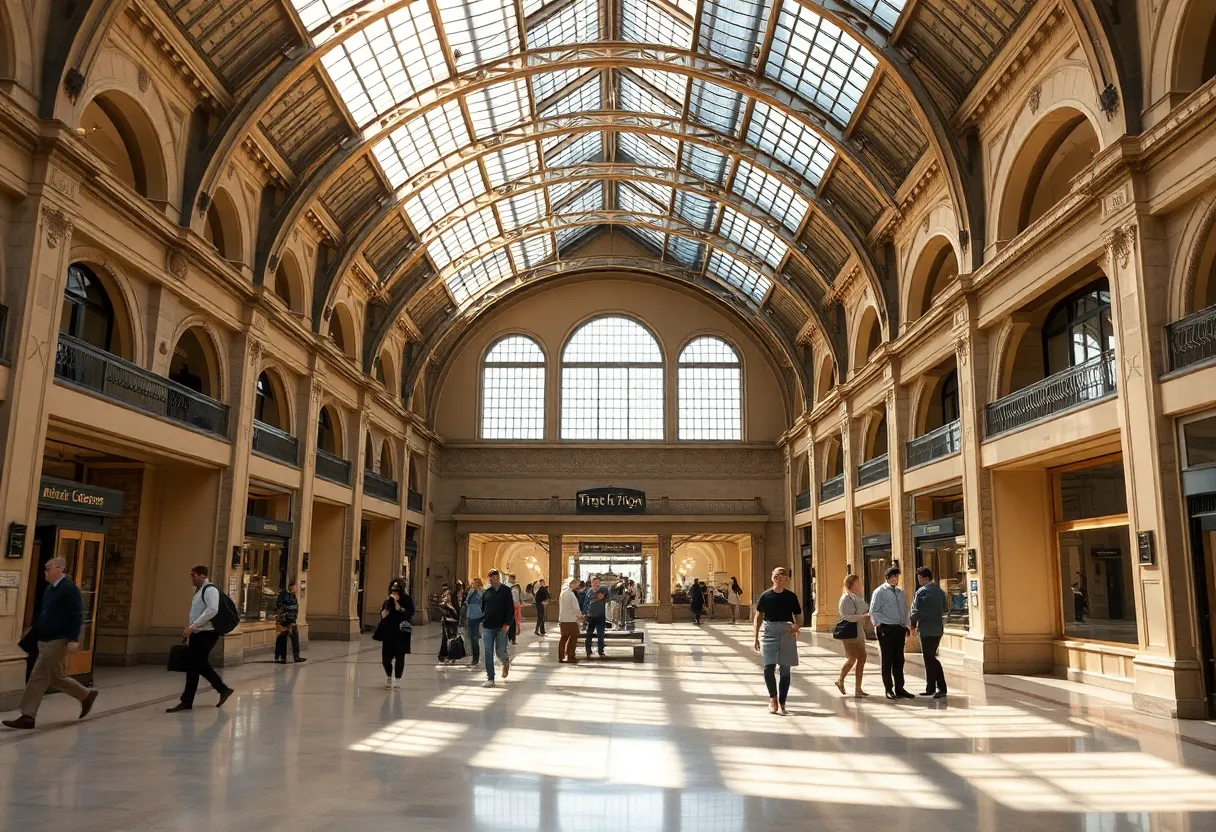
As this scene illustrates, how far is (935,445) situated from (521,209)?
19.3m

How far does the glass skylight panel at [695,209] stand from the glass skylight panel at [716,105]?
5.10 meters

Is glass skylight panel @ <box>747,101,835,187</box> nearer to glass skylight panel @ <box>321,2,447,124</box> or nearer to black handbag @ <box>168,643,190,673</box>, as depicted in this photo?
glass skylight panel @ <box>321,2,447,124</box>

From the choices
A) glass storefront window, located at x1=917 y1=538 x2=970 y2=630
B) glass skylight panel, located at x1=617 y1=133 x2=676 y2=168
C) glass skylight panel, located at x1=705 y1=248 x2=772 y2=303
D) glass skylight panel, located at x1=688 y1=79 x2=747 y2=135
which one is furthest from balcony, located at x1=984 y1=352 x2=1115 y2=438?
glass skylight panel, located at x1=705 y1=248 x2=772 y2=303

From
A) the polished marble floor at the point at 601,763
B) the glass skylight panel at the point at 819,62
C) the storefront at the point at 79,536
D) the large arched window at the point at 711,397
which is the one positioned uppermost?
the glass skylight panel at the point at 819,62

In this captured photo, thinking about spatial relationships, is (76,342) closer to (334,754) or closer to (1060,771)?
(334,754)

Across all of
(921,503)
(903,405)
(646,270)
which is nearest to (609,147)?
(646,270)

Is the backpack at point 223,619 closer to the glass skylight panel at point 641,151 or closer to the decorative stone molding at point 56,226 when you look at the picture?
the decorative stone molding at point 56,226

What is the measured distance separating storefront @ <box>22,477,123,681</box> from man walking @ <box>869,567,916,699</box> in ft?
35.9

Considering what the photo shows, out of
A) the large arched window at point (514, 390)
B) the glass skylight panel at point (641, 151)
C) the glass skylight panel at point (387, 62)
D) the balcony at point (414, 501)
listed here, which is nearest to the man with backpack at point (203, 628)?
the glass skylight panel at point (387, 62)

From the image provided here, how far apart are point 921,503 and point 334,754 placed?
663 inches

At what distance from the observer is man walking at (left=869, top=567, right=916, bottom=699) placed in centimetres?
1248

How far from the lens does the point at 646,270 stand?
36219 millimetres

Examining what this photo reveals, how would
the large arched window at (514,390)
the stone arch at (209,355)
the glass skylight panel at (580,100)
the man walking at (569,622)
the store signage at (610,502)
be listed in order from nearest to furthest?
the man walking at (569,622), the stone arch at (209,355), the glass skylight panel at (580,100), the store signage at (610,502), the large arched window at (514,390)

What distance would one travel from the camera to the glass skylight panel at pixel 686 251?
3628 centimetres
